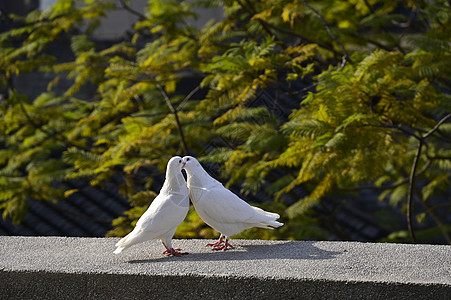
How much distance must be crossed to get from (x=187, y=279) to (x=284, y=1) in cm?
375

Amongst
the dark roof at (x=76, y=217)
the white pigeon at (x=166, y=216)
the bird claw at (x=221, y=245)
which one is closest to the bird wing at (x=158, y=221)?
the white pigeon at (x=166, y=216)

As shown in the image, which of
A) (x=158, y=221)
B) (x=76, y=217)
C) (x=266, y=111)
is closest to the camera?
(x=158, y=221)

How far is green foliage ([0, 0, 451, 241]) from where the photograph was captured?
4789 millimetres

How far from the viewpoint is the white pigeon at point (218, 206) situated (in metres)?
3.48

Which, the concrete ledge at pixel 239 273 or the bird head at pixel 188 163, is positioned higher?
the bird head at pixel 188 163

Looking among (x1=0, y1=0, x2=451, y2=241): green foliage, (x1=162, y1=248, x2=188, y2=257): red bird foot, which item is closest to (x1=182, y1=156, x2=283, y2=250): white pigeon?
(x1=162, y1=248, x2=188, y2=257): red bird foot

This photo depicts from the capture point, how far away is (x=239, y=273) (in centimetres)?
301

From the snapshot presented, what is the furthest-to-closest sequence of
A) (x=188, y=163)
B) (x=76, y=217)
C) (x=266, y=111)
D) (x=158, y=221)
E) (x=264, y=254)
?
(x=76, y=217)
(x=266, y=111)
(x=188, y=163)
(x=264, y=254)
(x=158, y=221)

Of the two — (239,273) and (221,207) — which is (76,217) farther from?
(239,273)

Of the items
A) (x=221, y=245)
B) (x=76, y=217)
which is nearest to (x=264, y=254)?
(x=221, y=245)

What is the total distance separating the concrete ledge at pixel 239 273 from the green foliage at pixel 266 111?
1.13 metres

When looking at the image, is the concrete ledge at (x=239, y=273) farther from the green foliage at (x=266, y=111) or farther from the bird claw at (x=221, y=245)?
the green foliage at (x=266, y=111)

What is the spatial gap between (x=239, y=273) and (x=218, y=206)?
0.56 m

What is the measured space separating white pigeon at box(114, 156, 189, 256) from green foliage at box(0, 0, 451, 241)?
4.28ft
